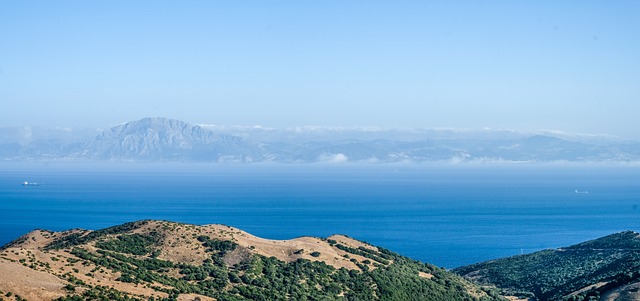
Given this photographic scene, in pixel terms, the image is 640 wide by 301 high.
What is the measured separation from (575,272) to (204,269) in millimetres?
52902

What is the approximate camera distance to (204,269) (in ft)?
220

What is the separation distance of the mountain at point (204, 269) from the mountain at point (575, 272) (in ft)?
31.7

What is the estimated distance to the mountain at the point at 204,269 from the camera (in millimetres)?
54781

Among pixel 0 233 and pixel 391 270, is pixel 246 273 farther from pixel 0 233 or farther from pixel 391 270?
pixel 0 233

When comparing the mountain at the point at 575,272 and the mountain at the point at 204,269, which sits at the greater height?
the mountain at the point at 204,269

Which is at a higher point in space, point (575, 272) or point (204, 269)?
point (204, 269)

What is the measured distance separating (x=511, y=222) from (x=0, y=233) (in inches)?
4749

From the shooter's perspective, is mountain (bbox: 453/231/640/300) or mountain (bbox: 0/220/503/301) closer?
mountain (bbox: 0/220/503/301)

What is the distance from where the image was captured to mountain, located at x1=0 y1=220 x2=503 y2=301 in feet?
180

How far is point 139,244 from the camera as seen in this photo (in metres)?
72.7

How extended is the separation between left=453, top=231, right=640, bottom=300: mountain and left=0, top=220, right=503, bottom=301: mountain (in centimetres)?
967

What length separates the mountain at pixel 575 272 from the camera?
74.1 m

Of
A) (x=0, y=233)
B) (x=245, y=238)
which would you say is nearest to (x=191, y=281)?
(x=245, y=238)

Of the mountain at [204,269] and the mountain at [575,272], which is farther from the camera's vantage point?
the mountain at [575,272]
